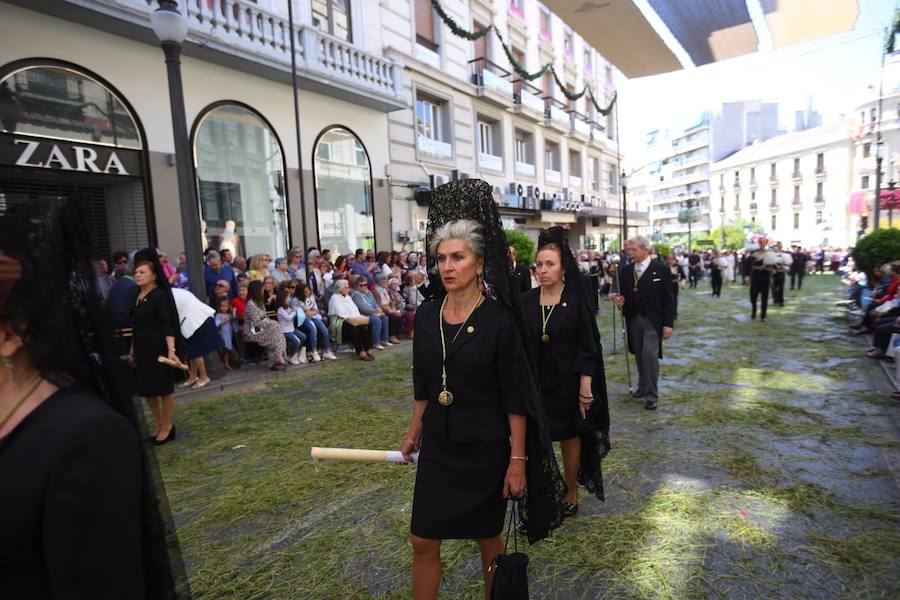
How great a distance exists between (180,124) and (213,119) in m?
4.92

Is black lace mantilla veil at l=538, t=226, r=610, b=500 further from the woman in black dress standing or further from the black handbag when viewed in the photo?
the woman in black dress standing

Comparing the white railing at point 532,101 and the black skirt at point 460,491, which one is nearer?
the black skirt at point 460,491

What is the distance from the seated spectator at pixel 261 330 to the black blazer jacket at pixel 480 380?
7.33 metres

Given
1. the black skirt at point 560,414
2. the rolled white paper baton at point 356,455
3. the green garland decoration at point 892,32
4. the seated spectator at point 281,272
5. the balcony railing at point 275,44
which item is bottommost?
the black skirt at point 560,414

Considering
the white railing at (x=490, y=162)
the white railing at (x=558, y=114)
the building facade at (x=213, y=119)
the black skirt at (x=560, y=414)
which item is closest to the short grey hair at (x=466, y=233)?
the black skirt at (x=560, y=414)


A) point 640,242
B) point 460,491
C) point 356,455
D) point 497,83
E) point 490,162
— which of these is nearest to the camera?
point 460,491

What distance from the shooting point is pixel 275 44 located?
12586 millimetres

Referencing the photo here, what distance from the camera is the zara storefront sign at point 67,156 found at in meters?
9.03

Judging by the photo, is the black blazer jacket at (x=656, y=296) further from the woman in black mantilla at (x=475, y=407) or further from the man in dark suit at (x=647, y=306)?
the woman in black mantilla at (x=475, y=407)

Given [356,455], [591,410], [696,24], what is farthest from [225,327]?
[696,24]

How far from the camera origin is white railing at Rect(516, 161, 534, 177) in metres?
25.2

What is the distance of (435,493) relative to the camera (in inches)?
98.5

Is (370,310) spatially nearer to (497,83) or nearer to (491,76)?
(491,76)

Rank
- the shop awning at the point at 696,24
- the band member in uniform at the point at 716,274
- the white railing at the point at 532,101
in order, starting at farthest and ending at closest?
the white railing at the point at 532,101 → the band member in uniform at the point at 716,274 → the shop awning at the point at 696,24
